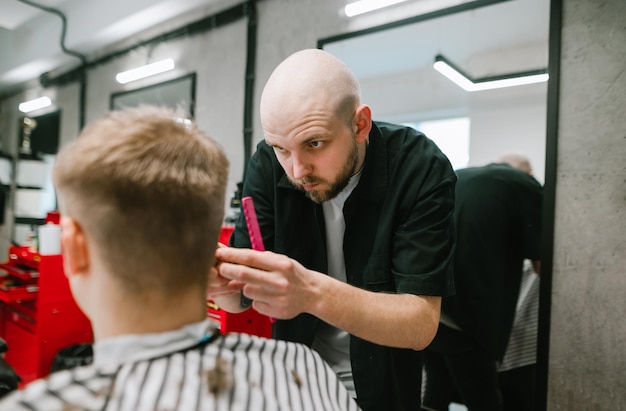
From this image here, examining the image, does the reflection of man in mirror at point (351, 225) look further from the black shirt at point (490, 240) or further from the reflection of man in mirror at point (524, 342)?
the reflection of man in mirror at point (524, 342)

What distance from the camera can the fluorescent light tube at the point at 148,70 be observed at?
418cm

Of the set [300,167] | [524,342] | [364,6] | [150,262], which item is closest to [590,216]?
[524,342]

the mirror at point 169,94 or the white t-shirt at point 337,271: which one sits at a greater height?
the mirror at point 169,94

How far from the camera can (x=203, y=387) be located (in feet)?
2.25

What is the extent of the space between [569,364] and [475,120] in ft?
4.54

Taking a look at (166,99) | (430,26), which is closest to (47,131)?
(166,99)

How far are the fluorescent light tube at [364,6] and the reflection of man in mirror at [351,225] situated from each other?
165 cm

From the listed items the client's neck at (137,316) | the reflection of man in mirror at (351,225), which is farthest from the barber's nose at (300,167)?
the client's neck at (137,316)

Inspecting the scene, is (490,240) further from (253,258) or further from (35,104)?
(35,104)

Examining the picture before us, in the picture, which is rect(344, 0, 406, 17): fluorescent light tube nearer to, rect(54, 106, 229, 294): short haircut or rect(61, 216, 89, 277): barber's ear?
rect(54, 106, 229, 294): short haircut

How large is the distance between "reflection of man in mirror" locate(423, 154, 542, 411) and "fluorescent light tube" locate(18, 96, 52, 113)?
6.27 meters

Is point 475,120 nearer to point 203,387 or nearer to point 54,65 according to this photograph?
point 203,387

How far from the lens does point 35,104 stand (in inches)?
251

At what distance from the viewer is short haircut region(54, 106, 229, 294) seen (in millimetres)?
726
